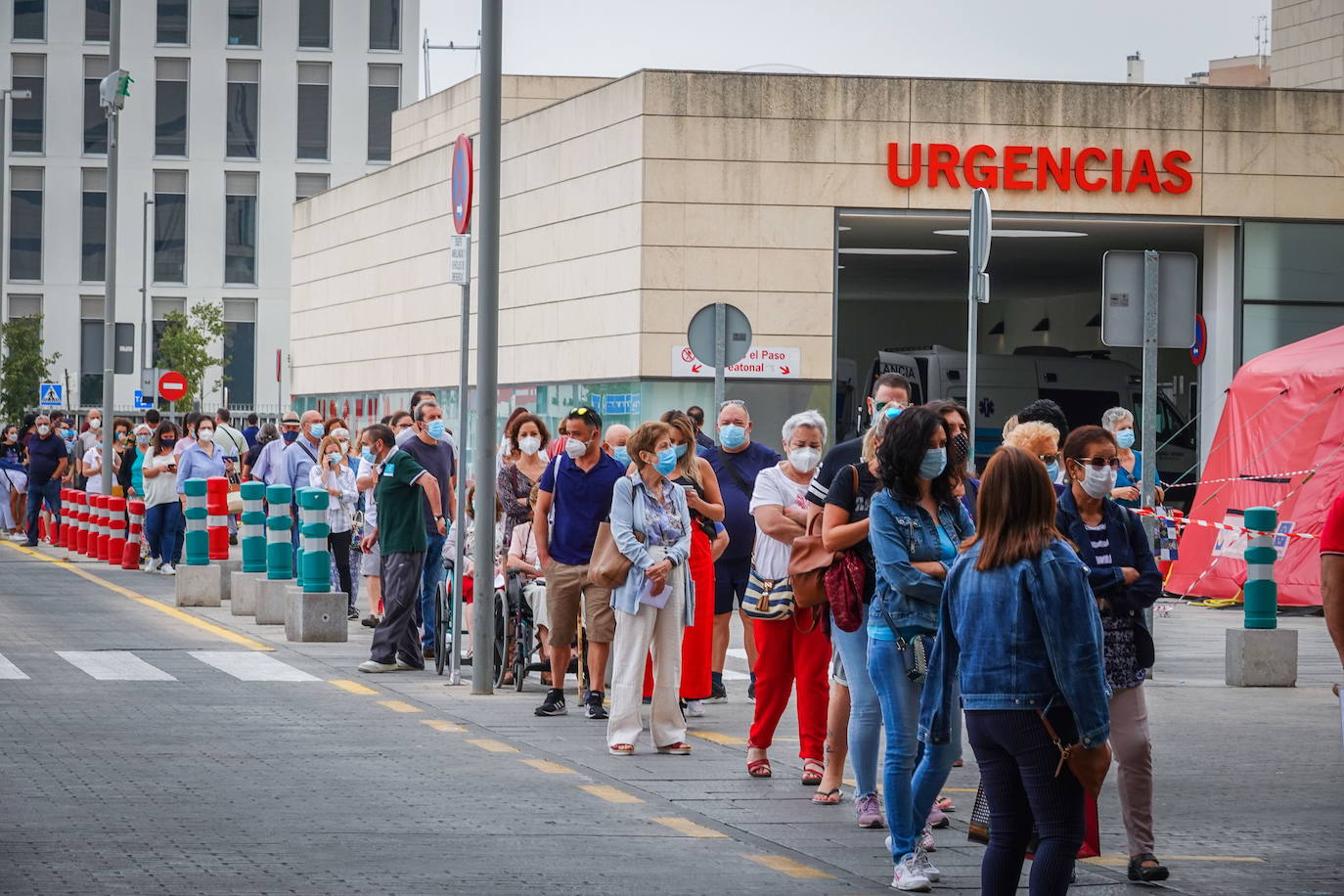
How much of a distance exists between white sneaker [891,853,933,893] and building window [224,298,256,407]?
2588 inches

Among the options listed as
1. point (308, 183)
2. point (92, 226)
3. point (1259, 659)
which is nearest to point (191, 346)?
point (92, 226)

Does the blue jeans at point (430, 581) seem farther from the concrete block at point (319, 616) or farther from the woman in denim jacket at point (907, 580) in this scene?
the woman in denim jacket at point (907, 580)

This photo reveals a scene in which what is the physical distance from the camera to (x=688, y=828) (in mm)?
8812

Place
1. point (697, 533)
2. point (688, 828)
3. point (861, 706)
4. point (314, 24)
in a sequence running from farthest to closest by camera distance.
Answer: point (314, 24)
point (697, 533)
point (688, 828)
point (861, 706)

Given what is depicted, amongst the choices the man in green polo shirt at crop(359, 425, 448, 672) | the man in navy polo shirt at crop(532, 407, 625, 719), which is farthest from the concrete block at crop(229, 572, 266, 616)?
the man in navy polo shirt at crop(532, 407, 625, 719)

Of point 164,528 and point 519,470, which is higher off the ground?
point 519,470

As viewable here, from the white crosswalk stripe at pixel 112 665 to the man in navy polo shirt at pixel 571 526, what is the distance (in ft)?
10.1

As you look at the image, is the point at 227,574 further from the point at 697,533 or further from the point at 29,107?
the point at 29,107

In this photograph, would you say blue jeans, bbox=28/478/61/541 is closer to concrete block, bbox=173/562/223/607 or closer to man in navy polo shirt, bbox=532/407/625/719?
concrete block, bbox=173/562/223/607

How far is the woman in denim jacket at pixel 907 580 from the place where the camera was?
7738mm

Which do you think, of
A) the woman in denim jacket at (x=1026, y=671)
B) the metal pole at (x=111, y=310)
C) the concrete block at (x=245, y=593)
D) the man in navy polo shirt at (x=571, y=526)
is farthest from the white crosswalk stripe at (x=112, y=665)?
the metal pole at (x=111, y=310)

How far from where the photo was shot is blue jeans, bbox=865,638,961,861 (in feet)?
25.1

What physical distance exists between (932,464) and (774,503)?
2.30 metres

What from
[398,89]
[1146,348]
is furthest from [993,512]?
[398,89]
